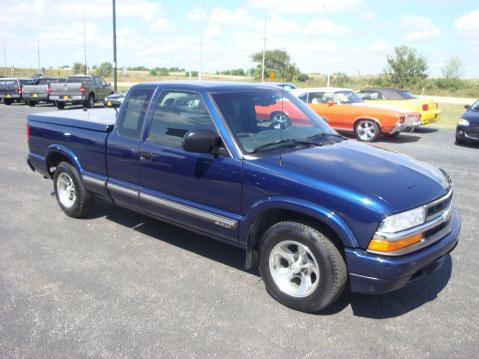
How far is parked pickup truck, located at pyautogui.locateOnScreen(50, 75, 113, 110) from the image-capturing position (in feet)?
76.6

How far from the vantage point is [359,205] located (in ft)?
9.95

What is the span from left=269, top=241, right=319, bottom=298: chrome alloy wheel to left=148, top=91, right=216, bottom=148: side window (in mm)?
1259

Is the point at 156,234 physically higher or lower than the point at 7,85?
lower

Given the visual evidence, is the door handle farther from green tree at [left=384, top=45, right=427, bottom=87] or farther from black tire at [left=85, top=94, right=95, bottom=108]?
green tree at [left=384, top=45, right=427, bottom=87]

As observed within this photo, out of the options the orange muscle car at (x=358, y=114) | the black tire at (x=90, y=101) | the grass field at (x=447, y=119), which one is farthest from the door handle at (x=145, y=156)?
the black tire at (x=90, y=101)

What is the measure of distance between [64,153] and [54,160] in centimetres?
49

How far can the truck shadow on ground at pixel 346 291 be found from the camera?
3584 millimetres

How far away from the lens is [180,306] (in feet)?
11.7

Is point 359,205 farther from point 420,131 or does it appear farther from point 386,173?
point 420,131

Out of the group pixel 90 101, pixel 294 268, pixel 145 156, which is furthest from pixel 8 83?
pixel 294 268

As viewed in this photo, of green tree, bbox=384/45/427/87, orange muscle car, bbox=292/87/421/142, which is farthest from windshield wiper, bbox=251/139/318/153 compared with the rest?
green tree, bbox=384/45/427/87

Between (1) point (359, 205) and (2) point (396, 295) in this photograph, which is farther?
(2) point (396, 295)

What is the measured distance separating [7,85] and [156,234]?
1038 inches

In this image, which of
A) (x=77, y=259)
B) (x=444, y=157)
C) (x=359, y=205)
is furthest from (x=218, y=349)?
(x=444, y=157)
